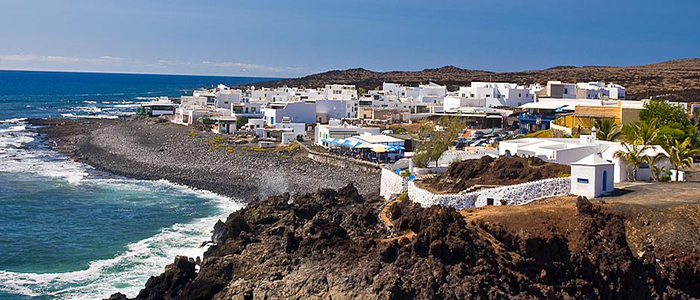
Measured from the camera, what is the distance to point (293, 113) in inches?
2749

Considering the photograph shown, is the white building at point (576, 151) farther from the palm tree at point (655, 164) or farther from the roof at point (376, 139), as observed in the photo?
the roof at point (376, 139)

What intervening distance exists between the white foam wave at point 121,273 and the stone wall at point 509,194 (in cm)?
1008

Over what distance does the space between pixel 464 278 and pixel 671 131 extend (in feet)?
65.2

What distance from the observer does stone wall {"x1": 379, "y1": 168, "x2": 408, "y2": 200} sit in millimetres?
34138

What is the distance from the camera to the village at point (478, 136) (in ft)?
93.6

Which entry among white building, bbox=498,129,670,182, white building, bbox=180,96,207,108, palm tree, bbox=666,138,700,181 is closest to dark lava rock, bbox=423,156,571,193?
white building, bbox=498,129,670,182

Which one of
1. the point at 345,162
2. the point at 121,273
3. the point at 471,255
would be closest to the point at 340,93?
the point at 345,162

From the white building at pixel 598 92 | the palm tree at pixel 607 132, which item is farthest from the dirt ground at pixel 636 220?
the white building at pixel 598 92

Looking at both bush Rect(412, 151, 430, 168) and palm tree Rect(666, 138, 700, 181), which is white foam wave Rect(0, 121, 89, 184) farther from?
palm tree Rect(666, 138, 700, 181)

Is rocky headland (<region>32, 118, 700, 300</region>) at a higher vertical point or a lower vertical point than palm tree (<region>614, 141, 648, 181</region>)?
lower

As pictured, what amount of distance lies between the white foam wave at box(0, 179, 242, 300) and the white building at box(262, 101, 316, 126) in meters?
33.6

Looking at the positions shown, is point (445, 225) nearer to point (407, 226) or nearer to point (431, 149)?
point (407, 226)

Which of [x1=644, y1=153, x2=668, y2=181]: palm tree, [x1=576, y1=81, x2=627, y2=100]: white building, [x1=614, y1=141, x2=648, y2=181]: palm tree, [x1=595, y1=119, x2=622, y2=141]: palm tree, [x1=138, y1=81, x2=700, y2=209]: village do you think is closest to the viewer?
[x1=138, y1=81, x2=700, y2=209]: village

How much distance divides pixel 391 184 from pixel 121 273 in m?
12.8
